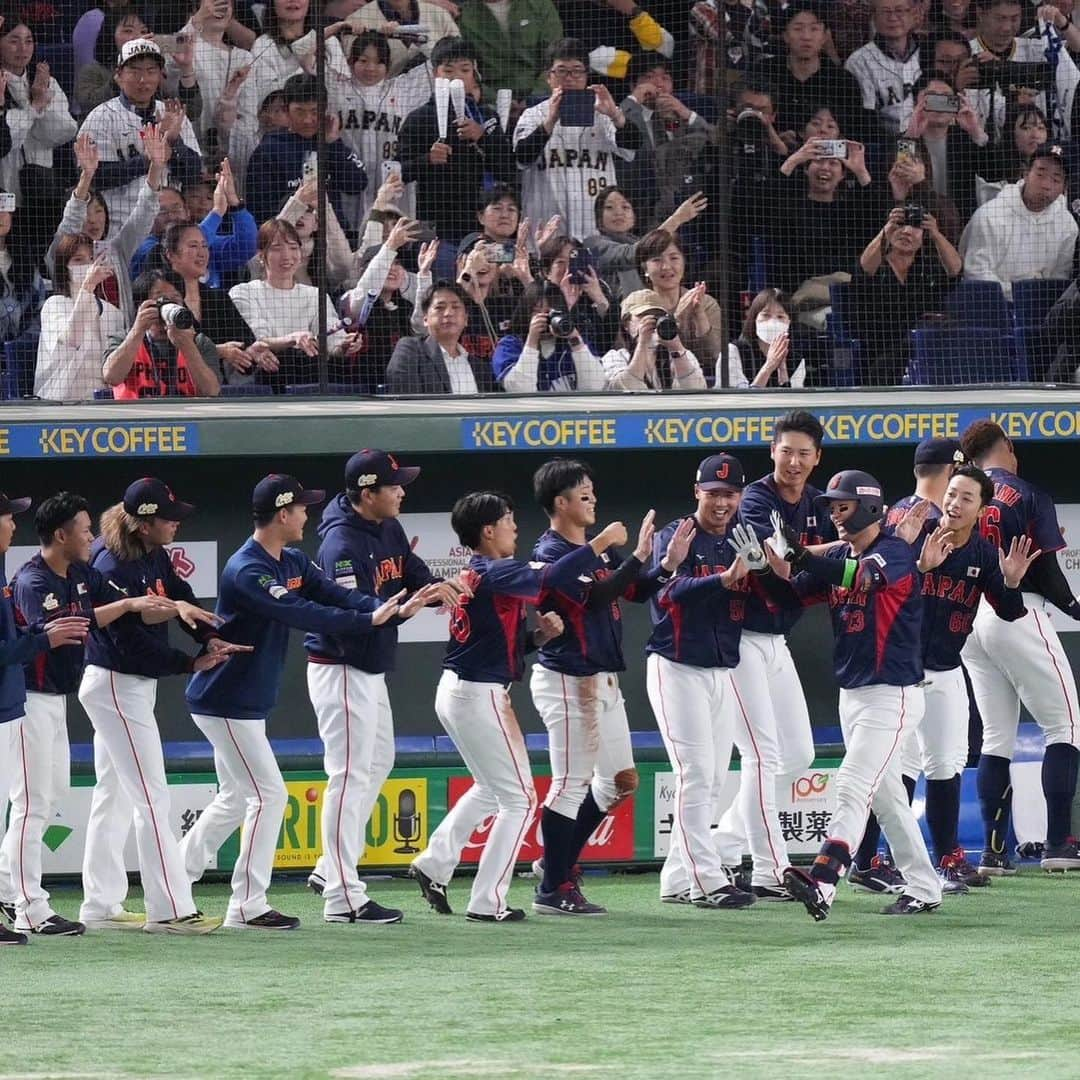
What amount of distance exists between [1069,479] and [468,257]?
10.8 feet

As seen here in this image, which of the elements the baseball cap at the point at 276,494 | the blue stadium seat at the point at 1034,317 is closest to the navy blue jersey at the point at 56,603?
the baseball cap at the point at 276,494

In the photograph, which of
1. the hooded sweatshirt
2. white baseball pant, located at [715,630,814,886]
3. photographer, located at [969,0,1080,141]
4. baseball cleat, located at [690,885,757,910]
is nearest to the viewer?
baseball cleat, located at [690,885,757,910]

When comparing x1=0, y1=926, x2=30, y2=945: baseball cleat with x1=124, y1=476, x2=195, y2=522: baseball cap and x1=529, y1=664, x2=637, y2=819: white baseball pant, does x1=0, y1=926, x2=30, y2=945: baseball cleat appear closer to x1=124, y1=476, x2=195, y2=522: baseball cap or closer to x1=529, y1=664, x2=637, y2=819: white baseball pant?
x1=124, y1=476, x2=195, y2=522: baseball cap

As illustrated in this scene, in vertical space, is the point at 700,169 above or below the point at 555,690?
above

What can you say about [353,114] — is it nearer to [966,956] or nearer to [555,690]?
[555,690]

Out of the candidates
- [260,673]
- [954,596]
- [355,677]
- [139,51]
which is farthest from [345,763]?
[139,51]

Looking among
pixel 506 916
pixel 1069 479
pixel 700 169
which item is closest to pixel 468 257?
pixel 700 169

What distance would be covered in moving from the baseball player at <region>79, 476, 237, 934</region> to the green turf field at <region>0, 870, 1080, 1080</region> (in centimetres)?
22

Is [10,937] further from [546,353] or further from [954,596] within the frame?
[546,353]

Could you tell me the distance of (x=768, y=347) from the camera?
404 inches

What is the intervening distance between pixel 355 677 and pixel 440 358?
300 centimetres

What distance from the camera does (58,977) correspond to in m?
6.26

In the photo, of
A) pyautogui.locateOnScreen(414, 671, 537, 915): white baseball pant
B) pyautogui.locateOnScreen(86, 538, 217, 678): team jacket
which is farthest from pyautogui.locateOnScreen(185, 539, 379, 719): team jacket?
pyautogui.locateOnScreen(414, 671, 537, 915): white baseball pant

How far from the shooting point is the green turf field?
15.6ft
